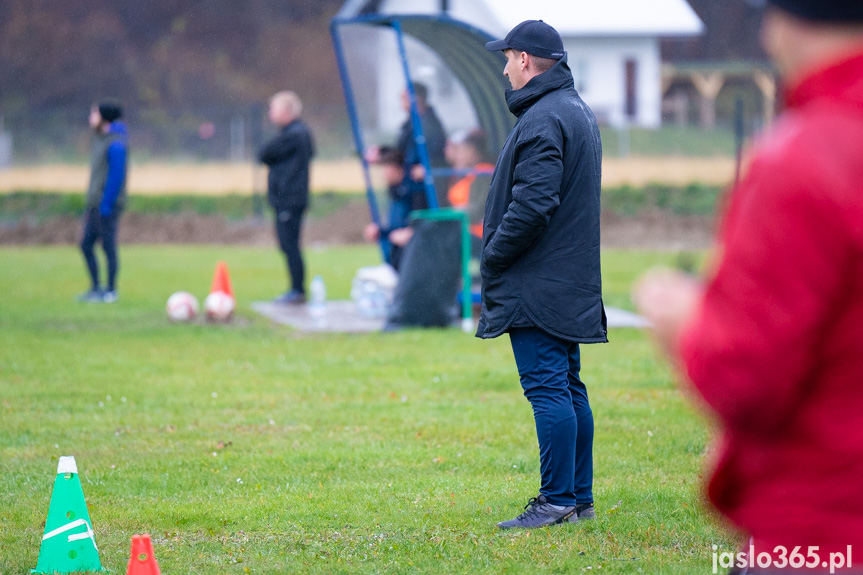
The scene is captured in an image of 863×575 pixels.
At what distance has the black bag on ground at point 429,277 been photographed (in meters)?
9.87

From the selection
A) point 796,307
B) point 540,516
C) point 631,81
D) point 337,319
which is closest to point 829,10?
point 796,307

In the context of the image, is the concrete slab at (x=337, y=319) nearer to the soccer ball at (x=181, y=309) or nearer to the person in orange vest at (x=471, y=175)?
the soccer ball at (x=181, y=309)

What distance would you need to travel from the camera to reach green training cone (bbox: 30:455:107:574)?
3736 millimetres

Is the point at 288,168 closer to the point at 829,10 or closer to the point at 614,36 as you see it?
the point at 829,10

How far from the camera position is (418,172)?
10531mm

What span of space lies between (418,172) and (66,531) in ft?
23.6

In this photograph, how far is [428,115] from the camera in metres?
10.5

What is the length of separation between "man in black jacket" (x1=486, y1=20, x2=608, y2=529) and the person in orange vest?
20.4 feet

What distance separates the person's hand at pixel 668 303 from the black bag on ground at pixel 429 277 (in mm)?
8176

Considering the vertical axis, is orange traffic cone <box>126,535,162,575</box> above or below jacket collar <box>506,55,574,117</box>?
below

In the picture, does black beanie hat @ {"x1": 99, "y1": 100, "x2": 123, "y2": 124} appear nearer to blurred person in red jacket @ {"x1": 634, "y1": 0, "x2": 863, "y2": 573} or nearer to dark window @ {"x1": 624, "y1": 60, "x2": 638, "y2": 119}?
blurred person in red jacket @ {"x1": 634, "y1": 0, "x2": 863, "y2": 573}

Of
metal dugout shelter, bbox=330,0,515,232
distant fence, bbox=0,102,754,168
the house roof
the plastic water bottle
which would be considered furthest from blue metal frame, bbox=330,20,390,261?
the house roof

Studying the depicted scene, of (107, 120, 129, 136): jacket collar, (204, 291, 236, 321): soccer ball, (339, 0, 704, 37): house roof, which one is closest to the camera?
(204, 291, 236, 321): soccer ball

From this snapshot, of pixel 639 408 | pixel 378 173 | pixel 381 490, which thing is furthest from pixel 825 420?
pixel 378 173
